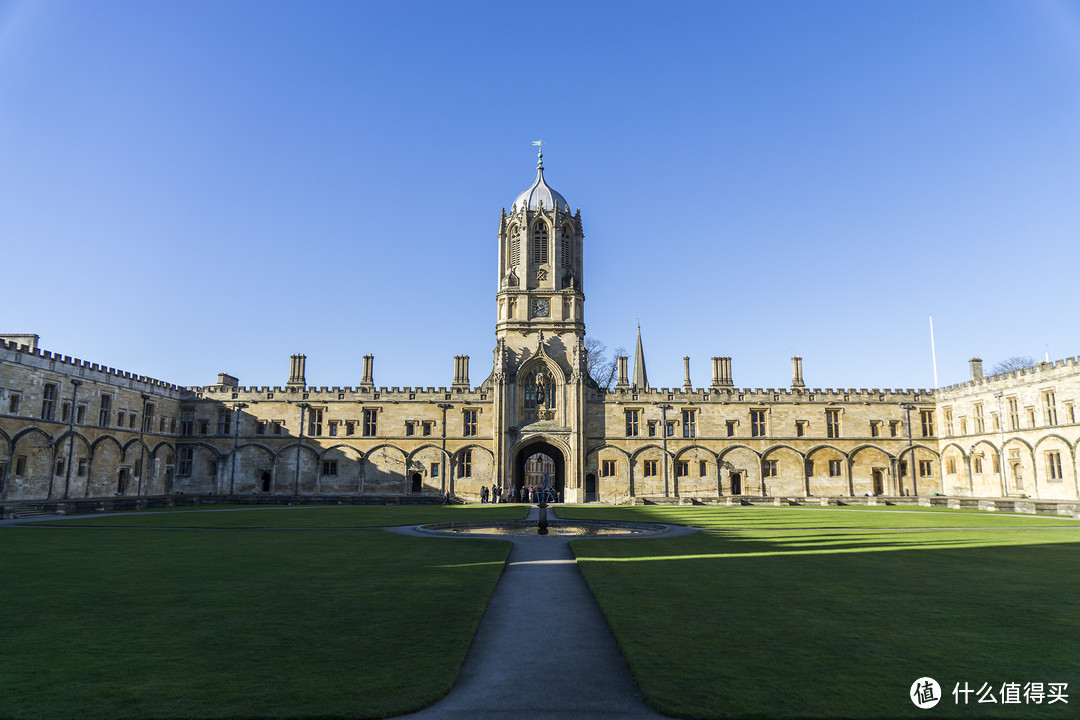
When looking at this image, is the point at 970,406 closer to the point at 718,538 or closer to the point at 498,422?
the point at 498,422

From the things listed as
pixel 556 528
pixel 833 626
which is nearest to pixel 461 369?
pixel 556 528

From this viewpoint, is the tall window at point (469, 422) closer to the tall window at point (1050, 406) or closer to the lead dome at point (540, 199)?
the lead dome at point (540, 199)

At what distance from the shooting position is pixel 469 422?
5169cm

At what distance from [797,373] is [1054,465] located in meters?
17.7

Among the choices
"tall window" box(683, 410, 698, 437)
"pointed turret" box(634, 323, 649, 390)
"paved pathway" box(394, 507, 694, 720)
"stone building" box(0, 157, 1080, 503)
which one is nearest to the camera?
"paved pathway" box(394, 507, 694, 720)

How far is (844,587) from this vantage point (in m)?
11.8

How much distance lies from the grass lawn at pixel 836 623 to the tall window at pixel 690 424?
34.0 metres

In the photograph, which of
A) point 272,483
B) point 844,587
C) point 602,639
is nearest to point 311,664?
point 602,639

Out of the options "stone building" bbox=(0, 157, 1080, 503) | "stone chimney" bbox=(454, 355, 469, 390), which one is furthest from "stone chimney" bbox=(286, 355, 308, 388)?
"stone chimney" bbox=(454, 355, 469, 390)

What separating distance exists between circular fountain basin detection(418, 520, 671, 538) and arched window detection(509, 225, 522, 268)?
30.4 m

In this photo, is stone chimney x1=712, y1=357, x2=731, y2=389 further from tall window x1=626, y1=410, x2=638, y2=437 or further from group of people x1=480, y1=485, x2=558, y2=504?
group of people x1=480, y1=485, x2=558, y2=504

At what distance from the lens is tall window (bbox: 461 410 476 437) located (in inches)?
2031

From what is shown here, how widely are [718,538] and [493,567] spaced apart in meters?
8.92

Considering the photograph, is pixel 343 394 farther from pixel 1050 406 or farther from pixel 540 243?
pixel 1050 406
